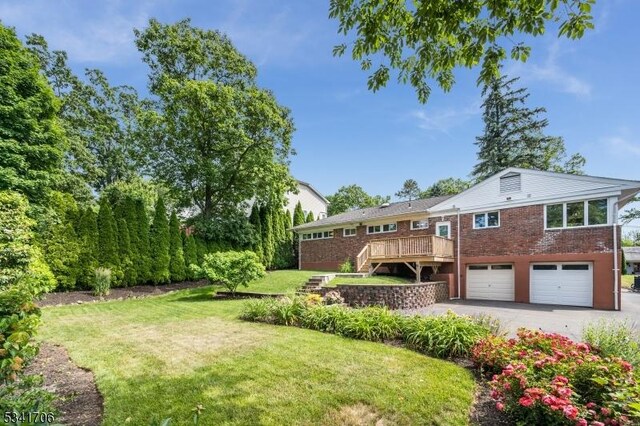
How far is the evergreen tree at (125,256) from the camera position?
51.6ft

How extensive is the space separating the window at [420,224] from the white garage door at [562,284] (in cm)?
534

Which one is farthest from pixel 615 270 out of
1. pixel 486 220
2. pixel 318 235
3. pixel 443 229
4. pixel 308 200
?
pixel 308 200

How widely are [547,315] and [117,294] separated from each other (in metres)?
17.1

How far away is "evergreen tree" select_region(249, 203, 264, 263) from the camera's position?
883 inches

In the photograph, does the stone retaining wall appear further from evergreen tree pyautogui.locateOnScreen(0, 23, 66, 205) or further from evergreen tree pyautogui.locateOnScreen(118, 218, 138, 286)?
evergreen tree pyautogui.locateOnScreen(0, 23, 66, 205)

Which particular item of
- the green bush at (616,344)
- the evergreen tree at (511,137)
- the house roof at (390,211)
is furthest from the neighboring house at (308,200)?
the green bush at (616,344)

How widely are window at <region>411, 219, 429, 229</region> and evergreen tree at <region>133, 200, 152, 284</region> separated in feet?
47.2

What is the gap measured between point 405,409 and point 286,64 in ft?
33.0

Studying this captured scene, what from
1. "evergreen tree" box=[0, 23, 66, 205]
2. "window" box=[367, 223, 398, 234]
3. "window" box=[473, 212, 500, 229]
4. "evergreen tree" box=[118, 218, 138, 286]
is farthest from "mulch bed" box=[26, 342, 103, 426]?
"window" box=[367, 223, 398, 234]

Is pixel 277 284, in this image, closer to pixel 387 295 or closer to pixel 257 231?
pixel 387 295

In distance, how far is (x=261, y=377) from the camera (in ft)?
→ 15.3

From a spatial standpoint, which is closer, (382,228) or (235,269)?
(235,269)

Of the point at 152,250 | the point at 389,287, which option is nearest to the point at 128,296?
the point at 152,250

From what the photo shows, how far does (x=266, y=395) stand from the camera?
4109 millimetres
